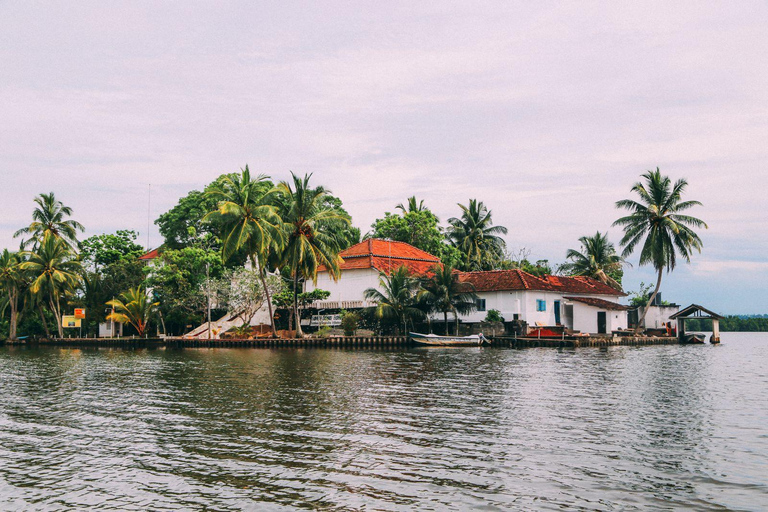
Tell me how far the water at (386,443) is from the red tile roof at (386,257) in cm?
3002

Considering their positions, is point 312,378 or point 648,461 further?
point 312,378

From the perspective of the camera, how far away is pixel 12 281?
203ft

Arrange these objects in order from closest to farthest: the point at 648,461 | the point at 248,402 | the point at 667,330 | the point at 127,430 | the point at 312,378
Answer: the point at 648,461, the point at 127,430, the point at 248,402, the point at 312,378, the point at 667,330

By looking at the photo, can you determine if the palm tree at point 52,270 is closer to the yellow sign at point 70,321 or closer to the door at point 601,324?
the yellow sign at point 70,321

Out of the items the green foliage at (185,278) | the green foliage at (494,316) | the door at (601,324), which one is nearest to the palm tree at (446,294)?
the green foliage at (494,316)

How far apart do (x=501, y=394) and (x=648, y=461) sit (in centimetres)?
873

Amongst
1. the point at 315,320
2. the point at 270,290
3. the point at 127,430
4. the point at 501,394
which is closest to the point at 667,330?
the point at 315,320

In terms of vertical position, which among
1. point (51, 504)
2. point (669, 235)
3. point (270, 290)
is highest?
point (669, 235)

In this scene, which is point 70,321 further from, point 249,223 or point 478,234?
point 478,234

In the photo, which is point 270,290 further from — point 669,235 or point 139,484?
point 139,484

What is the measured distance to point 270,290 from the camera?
54.2 metres

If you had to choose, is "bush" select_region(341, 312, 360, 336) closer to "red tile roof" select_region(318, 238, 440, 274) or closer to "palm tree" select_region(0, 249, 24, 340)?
"red tile roof" select_region(318, 238, 440, 274)

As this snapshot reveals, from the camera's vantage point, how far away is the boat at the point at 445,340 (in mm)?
47531

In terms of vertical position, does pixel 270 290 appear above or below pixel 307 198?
below
